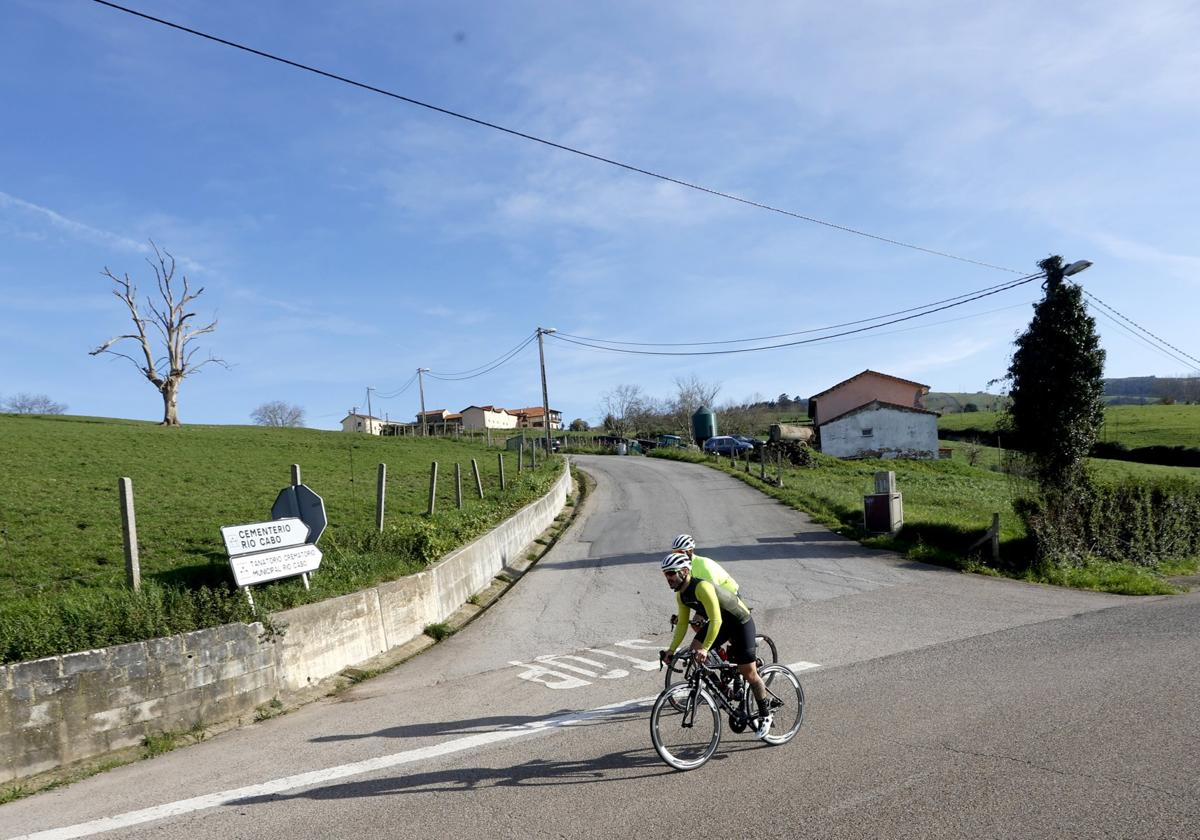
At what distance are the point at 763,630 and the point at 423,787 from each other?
6.78 meters

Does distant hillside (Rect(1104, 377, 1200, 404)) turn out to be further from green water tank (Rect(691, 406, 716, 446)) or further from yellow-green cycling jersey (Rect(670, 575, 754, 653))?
yellow-green cycling jersey (Rect(670, 575, 754, 653))

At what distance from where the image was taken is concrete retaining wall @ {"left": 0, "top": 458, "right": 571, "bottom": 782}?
6746 millimetres

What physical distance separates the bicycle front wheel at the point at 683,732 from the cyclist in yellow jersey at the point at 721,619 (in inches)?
13.4

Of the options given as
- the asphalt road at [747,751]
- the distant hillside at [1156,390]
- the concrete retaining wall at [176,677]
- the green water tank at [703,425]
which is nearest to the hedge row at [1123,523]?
the asphalt road at [747,751]

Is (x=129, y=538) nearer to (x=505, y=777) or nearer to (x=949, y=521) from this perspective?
(x=505, y=777)

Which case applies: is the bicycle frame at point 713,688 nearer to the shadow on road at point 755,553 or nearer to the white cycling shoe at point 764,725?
the white cycling shoe at point 764,725

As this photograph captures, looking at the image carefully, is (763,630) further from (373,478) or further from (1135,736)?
(373,478)

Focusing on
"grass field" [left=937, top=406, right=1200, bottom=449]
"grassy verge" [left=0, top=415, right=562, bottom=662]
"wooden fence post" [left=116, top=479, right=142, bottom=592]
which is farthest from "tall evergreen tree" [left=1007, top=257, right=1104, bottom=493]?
"grass field" [left=937, top=406, right=1200, bottom=449]

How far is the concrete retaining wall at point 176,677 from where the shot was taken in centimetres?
675

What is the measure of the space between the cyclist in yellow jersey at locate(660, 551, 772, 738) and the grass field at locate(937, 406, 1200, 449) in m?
52.9

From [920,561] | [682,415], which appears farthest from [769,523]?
[682,415]

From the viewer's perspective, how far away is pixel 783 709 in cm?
720

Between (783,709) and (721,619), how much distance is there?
158 centimetres

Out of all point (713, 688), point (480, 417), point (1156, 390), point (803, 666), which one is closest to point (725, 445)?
point (803, 666)
